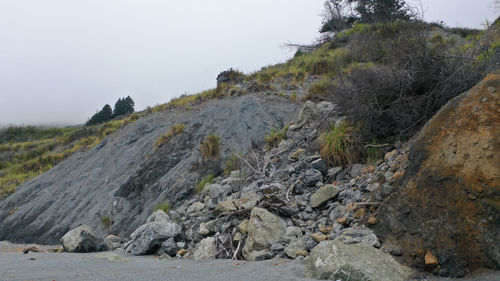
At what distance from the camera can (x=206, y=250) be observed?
4.39 metres

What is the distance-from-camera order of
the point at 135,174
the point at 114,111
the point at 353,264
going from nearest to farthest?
1. the point at 353,264
2. the point at 135,174
3. the point at 114,111

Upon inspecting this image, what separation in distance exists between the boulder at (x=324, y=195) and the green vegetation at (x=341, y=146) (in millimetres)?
903

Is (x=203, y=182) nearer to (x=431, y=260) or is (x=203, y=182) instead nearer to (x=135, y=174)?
(x=135, y=174)

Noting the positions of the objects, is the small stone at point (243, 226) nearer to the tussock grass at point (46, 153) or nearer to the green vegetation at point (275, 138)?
the green vegetation at point (275, 138)

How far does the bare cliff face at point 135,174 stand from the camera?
28.7ft

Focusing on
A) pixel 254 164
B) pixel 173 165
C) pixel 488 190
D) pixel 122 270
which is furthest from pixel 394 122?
pixel 173 165

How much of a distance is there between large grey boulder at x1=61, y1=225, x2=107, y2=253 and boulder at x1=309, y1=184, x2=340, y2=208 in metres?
3.95

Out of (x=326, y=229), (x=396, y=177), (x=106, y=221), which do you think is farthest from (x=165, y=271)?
(x=106, y=221)

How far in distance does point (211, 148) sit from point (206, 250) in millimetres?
4837

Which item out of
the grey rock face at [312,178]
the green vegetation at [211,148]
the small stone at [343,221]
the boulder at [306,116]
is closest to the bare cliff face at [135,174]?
the green vegetation at [211,148]

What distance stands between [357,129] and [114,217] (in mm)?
6592

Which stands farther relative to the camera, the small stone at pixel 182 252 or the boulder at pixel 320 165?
the boulder at pixel 320 165

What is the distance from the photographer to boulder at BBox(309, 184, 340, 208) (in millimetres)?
4348

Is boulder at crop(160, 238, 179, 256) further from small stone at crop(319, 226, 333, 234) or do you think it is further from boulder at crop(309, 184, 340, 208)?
small stone at crop(319, 226, 333, 234)
